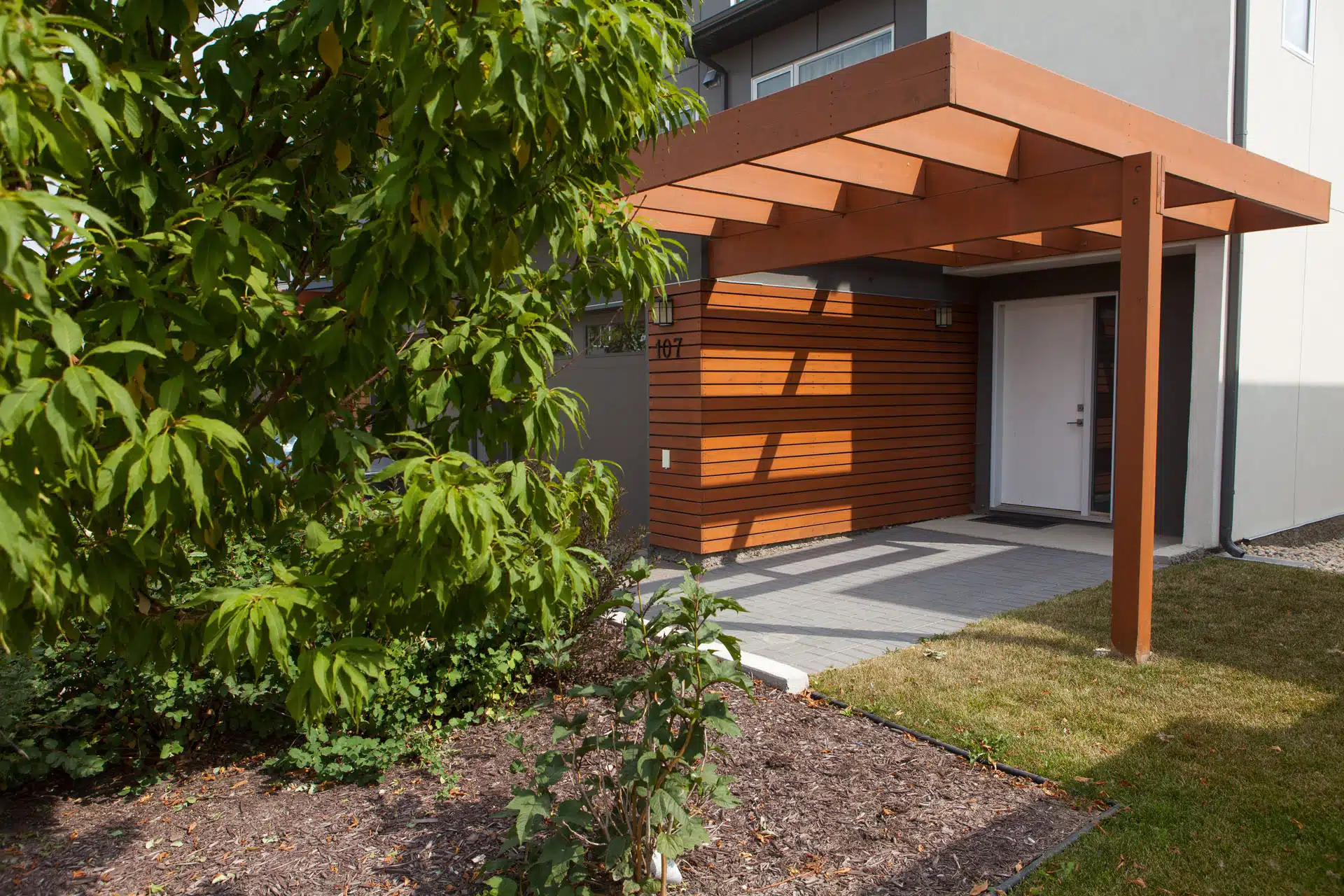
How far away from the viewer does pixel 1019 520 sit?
9.84 m

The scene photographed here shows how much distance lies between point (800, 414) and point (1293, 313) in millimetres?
4726

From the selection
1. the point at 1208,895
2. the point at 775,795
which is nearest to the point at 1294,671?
the point at 1208,895

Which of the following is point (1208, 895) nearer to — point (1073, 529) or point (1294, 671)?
point (1294, 671)

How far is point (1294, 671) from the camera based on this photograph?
4.89 meters

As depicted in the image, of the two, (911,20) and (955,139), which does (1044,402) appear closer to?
(911,20)

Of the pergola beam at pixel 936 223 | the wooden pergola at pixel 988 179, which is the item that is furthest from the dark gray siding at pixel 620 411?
the wooden pergola at pixel 988 179

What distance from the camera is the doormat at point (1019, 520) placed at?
9.52 m

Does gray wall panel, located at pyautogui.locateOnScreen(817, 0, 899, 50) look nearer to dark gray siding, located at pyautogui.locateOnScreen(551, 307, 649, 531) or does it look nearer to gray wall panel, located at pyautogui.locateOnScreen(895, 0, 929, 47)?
gray wall panel, located at pyautogui.locateOnScreen(895, 0, 929, 47)

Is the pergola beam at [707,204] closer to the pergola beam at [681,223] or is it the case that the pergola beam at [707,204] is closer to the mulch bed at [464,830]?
the pergola beam at [681,223]

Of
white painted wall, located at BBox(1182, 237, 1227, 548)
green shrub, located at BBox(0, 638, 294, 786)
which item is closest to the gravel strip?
white painted wall, located at BBox(1182, 237, 1227, 548)

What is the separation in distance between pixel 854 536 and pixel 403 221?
793cm

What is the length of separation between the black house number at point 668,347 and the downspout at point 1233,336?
465cm

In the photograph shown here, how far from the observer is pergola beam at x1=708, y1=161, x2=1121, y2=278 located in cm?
555

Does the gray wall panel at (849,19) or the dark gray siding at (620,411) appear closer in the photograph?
the dark gray siding at (620,411)
